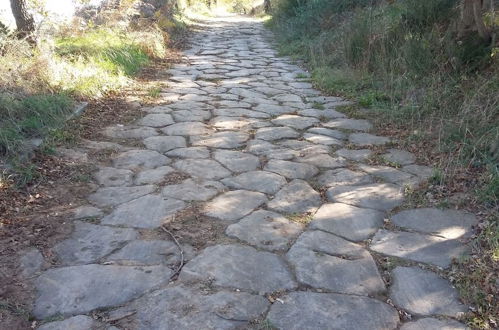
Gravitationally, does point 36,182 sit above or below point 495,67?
below

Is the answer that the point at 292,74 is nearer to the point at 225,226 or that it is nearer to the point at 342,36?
the point at 342,36

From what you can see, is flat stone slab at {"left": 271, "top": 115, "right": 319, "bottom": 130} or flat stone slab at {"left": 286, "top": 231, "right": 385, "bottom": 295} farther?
flat stone slab at {"left": 271, "top": 115, "right": 319, "bottom": 130}

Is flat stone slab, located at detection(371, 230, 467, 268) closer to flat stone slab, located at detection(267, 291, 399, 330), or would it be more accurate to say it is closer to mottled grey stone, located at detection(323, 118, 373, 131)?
flat stone slab, located at detection(267, 291, 399, 330)

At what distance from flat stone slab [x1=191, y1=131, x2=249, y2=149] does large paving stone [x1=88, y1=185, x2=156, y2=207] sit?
36.1 inches

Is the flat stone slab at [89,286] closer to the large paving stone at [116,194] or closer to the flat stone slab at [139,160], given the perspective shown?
the large paving stone at [116,194]

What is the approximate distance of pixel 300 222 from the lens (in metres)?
2.56

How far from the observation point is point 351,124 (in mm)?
4375

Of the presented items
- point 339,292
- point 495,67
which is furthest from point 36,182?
point 495,67

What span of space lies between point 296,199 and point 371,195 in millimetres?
499

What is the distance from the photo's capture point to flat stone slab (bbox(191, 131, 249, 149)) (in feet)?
12.2

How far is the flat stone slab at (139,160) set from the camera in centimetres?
328

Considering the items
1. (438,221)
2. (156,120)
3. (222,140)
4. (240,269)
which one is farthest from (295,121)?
(240,269)

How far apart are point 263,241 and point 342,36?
4.98 m

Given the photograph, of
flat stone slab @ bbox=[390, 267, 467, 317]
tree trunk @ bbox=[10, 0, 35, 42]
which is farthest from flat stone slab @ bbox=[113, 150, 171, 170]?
tree trunk @ bbox=[10, 0, 35, 42]
